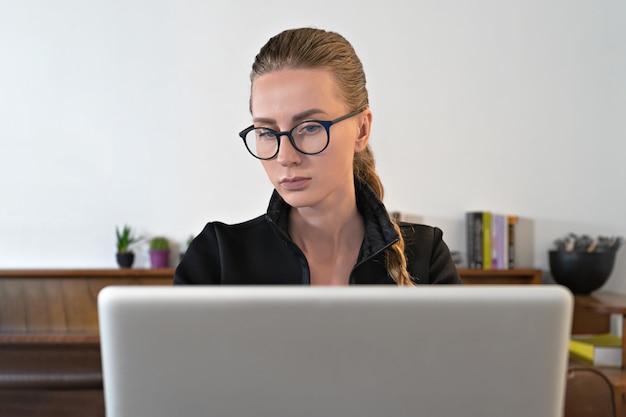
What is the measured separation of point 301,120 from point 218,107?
7.75 feet

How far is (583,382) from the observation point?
1440 millimetres

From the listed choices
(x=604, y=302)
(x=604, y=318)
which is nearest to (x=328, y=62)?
(x=604, y=302)

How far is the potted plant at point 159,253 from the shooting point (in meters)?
3.29

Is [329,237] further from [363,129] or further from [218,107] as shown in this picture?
[218,107]

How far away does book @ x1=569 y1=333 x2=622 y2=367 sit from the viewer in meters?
2.68

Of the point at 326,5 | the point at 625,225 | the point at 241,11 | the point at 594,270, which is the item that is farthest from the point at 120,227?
the point at 625,225

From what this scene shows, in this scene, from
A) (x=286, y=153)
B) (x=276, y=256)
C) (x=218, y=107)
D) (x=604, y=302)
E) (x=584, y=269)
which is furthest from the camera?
(x=218, y=107)

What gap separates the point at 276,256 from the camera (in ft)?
4.26

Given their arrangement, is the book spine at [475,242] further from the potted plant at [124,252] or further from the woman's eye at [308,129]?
the woman's eye at [308,129]

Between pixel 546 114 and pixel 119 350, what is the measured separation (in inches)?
132

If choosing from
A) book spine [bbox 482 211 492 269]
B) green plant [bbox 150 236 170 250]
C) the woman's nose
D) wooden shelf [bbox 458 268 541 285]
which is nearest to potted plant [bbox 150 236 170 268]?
green plant [bbox 150 236 170 250]

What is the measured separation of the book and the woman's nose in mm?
2156

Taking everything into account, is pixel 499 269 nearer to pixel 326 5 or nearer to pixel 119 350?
pixel 326 5

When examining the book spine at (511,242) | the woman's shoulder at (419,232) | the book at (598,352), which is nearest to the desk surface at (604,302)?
the book at (598,352)
